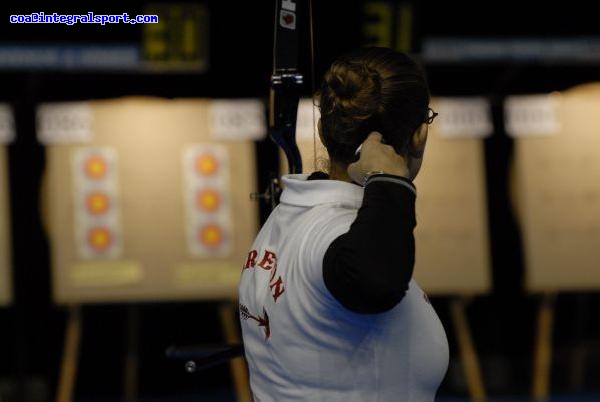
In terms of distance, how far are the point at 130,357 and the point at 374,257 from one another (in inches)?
145

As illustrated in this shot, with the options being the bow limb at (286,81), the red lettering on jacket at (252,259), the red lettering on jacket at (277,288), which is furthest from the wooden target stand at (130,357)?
the red lettering on jacket at (277,288)

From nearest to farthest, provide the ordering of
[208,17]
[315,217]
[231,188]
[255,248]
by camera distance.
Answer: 1. [315,217]
2. [255,248]
3. [208,17]
4. [231,188]

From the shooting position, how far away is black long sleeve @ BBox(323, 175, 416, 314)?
92 cm

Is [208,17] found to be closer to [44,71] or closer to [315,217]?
[44,71]

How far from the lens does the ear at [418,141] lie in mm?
1062

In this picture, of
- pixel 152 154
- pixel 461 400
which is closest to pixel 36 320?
pixel 152 154

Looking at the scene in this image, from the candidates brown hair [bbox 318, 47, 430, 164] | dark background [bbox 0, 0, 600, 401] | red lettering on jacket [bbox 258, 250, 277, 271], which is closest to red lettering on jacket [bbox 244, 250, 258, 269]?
red lettering on jacket [bbox 258, 250, 277, 271]

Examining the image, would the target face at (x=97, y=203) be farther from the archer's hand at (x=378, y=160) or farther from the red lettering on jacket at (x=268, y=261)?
the archer's hand at (x=378, y=160)

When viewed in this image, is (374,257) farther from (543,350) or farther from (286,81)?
(543,350)

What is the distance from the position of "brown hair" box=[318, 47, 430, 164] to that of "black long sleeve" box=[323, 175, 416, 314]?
3.7 inches

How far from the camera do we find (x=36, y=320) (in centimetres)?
448

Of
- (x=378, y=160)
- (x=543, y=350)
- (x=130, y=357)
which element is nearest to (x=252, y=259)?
(x=378, y=160)

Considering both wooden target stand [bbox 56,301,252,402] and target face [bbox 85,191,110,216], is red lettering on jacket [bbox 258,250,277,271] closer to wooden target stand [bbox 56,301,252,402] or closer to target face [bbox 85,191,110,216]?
wooden target stand [bbox 56,301,252,402]

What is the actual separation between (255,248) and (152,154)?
3.44 metres
